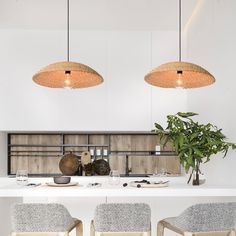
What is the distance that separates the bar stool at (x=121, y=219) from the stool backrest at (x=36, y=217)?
0.25 metres

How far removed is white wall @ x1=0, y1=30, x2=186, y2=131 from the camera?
4566 mm

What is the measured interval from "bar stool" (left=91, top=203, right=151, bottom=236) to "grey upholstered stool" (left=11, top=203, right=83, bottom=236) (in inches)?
9.4

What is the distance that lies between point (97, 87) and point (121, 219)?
2575mm

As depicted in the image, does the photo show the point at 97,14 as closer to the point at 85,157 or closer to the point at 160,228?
the point at 85,157

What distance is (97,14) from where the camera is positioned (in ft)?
13.5

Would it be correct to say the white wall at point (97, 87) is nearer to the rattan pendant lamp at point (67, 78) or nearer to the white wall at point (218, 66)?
the white wall at point (218, 66)

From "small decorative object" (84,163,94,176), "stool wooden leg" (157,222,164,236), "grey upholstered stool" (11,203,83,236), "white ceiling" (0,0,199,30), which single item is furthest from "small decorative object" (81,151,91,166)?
"grey upholstered stool" (11,203,83,236)

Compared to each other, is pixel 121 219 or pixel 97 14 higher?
pixel 97 14

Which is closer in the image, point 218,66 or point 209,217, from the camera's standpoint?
point 209,217

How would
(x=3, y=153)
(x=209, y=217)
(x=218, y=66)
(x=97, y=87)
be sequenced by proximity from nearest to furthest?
(x=209, y=217), (x=218, y=66), (x=97, y=87), (x=3, y=153)

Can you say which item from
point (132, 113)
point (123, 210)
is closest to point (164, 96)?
point (132, 113)

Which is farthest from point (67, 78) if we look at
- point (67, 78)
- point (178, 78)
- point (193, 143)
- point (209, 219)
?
point (209, 219)

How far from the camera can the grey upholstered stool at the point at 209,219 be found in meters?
2.23

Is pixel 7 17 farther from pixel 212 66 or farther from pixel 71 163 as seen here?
pixel 212 66
